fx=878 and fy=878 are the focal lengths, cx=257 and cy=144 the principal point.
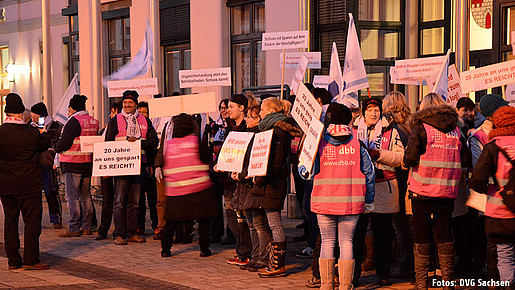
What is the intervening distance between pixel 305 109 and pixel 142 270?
291 centimetres

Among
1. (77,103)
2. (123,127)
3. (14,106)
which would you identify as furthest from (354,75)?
(14,106)

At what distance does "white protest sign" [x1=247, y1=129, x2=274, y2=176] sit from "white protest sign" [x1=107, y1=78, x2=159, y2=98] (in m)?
5.21

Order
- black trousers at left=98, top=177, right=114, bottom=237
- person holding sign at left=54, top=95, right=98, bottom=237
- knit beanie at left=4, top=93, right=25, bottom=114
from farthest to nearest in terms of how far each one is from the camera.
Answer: person holding sign at left=54, top=95, right=98, bottom=237 → black trousers at left=98, top=177, right=114, bottom=237 → knit beanie at left=4, top=93, right=25, bottom=114

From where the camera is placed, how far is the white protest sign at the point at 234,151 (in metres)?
9.88

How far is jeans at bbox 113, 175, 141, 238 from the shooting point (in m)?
12.2

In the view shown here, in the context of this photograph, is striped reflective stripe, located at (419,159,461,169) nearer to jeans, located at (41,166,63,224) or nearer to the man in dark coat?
the man in dark coat

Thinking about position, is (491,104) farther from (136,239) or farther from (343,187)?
(136,239)

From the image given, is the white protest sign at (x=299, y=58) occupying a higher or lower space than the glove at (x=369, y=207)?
higher

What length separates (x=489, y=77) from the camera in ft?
32.9

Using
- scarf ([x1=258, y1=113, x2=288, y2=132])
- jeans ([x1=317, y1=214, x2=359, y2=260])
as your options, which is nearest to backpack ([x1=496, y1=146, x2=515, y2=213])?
jeans ([x1=317, y1=214, x2=359, y2=260])

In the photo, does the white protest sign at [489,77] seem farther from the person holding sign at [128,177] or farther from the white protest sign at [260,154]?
the person holding sign at [128,177]

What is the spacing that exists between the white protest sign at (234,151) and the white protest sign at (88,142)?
9.72ft

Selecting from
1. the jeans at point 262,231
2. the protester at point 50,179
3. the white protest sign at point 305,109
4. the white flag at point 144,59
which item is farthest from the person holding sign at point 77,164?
the white protest sign at point 305,109

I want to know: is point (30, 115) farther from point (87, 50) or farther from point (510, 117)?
point (87, 50)
